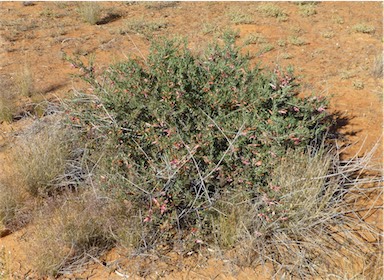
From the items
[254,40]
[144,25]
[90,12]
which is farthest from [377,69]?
[90,12]

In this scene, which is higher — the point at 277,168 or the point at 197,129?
the point at 197,129

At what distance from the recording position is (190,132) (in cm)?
370

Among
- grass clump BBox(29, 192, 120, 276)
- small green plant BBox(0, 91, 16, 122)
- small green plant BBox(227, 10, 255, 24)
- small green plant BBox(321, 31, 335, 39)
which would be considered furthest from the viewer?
small green plant BBox(227, 10, 255, 24)

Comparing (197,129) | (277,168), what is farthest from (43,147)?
(277,168)

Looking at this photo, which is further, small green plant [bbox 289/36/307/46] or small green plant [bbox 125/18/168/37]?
small green plant [bbox 125/18/168/37]

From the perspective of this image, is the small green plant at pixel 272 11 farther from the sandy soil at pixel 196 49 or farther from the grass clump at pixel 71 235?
the grass clump at pixel 71 235

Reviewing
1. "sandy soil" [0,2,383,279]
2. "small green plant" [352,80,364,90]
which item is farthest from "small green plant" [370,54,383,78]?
"small green plant" [352,80,364,90]

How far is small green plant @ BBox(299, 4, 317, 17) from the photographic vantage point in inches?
368

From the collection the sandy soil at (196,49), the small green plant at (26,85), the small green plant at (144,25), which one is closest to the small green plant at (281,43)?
the sandy soil at (196,49)

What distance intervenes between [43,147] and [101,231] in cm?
114

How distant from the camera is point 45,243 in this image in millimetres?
3240

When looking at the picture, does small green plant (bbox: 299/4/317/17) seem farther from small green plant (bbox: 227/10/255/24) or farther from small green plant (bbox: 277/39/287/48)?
small green plant (bbox: 277/39/287/48)

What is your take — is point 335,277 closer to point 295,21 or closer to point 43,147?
point 43,147

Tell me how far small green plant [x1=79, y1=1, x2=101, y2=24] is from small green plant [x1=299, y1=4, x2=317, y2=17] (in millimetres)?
4473
